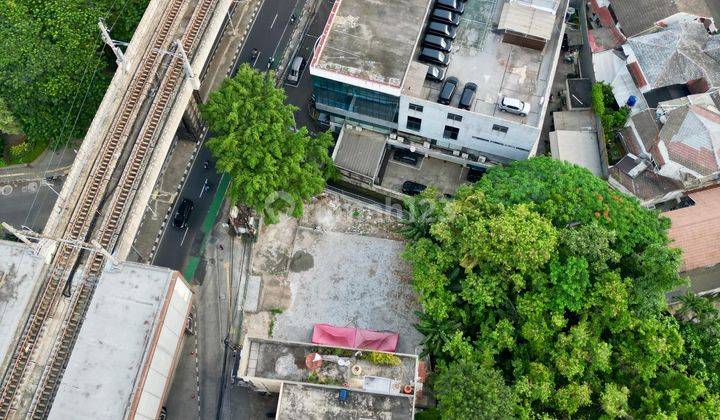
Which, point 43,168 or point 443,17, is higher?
point 443,17

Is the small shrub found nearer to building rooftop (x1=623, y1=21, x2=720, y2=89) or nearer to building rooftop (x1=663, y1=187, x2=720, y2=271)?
building rooftop (x1=663, y1=187, x2=720, y2=271)

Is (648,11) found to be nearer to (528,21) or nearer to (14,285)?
(528,21)

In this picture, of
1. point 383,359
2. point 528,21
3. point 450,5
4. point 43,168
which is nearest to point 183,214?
point 43,168

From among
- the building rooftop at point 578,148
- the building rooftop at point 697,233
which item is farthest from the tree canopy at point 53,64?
the building rooftop at point 697,233

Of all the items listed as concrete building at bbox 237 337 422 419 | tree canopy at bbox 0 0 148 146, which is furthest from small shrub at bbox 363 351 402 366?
tree canopy at bbox 0 0 148 146

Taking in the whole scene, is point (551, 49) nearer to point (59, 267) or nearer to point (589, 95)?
point (589, 95)
